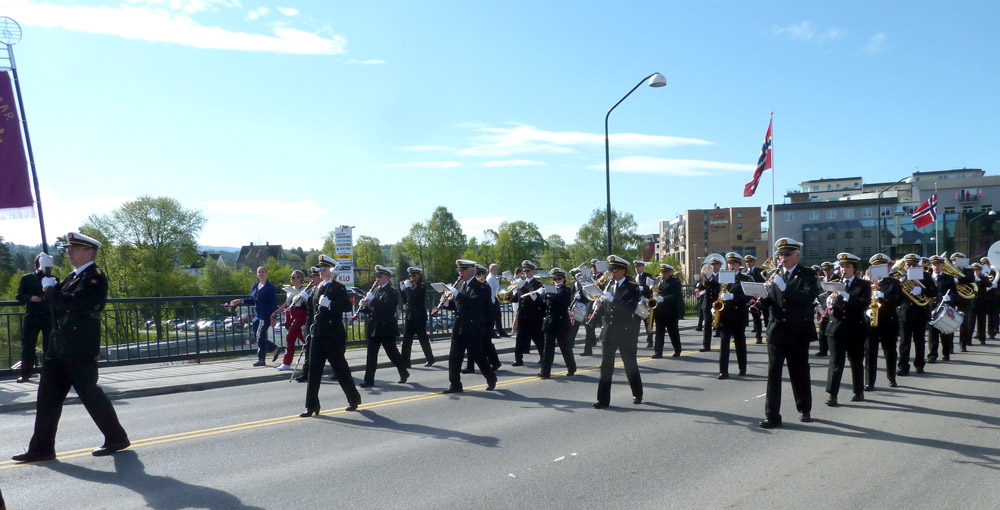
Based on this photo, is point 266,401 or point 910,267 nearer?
point 266,401

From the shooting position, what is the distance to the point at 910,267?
11523 millimetres

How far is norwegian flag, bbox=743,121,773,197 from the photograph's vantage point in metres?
26.9

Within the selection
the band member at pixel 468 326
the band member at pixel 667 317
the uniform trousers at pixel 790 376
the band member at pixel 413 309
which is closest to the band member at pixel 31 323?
the band member at pixel 413 309

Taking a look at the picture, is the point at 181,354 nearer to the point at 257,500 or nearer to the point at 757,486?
the point at 257,500

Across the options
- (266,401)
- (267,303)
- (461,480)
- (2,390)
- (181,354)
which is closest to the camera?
(461,480)

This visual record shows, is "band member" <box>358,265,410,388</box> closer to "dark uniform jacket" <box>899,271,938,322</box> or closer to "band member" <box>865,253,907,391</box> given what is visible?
"band member" <box>865,253,907,391</box>

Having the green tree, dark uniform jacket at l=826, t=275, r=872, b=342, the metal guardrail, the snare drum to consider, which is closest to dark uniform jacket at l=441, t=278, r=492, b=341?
dark uniform jacket at l=826, t=275, r=872, b=342

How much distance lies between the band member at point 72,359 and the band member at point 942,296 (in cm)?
1322

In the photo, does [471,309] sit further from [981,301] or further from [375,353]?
[981,301]

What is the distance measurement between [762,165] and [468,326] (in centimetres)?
2053

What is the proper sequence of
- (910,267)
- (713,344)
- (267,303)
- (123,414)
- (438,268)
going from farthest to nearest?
(438,268)
(713,344)
(267,303)
(910,267)
(123,414)

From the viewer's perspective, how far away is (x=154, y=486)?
5.71 metres

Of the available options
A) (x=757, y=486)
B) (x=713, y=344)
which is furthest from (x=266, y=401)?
(x=713, y=344)

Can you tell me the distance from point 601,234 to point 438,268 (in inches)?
931
